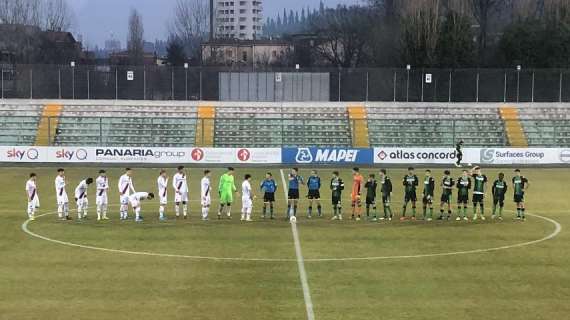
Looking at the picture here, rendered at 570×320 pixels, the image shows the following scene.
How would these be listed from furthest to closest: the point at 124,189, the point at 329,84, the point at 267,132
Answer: the point at 329,84
the point at 267,132
the point at 124,189

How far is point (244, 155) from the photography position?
50750 millimetres

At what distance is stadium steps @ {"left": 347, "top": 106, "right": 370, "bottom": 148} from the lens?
5756 cm

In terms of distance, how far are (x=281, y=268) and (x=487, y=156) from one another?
114 ft

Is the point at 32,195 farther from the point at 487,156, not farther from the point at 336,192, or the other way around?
the point at 487,156

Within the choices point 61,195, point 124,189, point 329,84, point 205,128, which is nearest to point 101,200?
point 124,189

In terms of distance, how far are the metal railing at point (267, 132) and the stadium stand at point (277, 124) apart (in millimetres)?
77

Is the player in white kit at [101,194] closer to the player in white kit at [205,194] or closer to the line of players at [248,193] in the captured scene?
the line of players at [248,193]

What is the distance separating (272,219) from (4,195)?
48.6ft

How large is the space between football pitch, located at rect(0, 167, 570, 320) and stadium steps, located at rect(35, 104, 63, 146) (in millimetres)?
24766

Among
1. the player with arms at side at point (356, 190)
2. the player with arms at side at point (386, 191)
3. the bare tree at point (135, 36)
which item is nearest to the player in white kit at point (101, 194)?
the player with arms at side at point (356, 190)

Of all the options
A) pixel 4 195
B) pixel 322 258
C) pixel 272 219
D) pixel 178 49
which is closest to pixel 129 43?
pixel 178 49

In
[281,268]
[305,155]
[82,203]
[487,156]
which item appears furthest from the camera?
[487,156]

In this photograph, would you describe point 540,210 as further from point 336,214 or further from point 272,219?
point 272,219

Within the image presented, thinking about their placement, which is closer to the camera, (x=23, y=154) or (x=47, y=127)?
(x=23, y=154)
